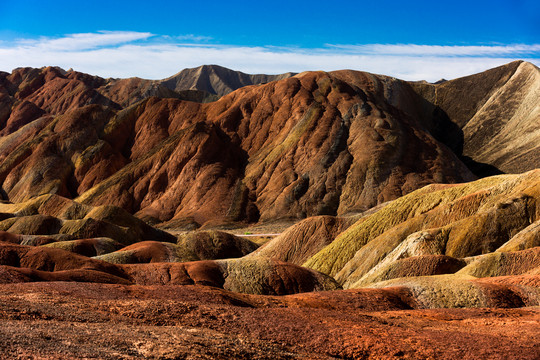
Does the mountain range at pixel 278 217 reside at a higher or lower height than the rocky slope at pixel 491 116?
lower

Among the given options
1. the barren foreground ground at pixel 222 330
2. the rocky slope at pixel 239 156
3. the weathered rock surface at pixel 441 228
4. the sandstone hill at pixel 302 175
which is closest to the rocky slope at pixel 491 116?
the sandstone hill at pixel 302 175

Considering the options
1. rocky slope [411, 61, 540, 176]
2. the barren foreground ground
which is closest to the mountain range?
the barren foreground ground

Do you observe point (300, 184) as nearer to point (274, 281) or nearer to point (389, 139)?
point (389, 139)

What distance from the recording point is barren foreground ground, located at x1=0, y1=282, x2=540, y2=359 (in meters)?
13.2

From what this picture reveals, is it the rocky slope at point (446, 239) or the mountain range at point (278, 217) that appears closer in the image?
the mountain range at point (278, 217)

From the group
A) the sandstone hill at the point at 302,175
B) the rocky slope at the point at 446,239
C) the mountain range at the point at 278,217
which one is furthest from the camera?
the sandstone hill at the point at 302,175

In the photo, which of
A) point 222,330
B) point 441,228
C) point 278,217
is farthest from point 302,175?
point 222,330

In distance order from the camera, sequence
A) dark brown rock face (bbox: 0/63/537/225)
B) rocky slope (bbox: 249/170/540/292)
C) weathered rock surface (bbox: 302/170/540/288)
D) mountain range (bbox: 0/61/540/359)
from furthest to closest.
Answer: dark brown rock face (bbox: 0/63/537/225), weathered rock surface (bbox: 302/170/540/288), rocky slope (bbox: 249/170/540/292), mountain range (bbox: 0/61/540/359)

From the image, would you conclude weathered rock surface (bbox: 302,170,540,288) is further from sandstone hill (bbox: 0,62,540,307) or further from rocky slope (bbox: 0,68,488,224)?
rocky slope (bbox: 0,68,488,224)

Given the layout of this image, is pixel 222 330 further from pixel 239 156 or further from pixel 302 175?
pixel 239 156

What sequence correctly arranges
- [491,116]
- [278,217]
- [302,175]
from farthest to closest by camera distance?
[491,116] < [302,175] < [278,217]

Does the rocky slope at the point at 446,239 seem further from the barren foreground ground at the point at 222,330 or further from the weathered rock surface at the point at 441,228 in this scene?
the barren foreground ground at the point at 222,330

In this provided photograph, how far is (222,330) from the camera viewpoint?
16.4 m

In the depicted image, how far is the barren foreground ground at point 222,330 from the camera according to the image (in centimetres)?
1316
